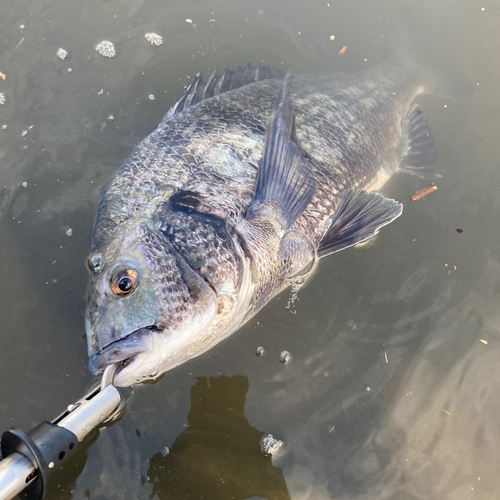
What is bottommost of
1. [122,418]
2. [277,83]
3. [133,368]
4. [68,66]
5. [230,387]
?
[230,387]

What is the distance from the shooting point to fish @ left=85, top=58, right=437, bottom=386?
185 cm

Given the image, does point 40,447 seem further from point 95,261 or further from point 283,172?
point 283,172

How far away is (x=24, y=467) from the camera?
1505 millimetres

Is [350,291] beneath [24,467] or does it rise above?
beneath

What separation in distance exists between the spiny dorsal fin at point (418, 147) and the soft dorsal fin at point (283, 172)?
1877 millimetres

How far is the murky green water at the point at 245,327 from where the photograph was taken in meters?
2.64

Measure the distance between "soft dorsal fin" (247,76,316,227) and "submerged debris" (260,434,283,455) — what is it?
1.62m

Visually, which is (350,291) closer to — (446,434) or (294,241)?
(294,241)

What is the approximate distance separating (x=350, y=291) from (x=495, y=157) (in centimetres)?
253

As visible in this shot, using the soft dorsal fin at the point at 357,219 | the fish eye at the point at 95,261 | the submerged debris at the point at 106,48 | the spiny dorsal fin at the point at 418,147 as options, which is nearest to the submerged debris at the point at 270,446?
the soft dorsal fin at the point at 357,219

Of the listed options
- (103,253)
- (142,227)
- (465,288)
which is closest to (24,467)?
(103,253)

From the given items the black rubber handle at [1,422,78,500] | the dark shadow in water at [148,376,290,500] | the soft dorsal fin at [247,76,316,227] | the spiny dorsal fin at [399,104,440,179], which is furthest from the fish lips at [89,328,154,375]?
the spiny dorsal fin at [399,104,440,179]

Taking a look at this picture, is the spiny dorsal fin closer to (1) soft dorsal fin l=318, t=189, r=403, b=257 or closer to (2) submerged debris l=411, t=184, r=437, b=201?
(2) submerged debris l=411, t=184, r=437, b=201

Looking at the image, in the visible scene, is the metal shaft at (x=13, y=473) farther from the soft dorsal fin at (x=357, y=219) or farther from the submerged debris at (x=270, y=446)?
the soft dorsal fin at (x=357, y=219)
